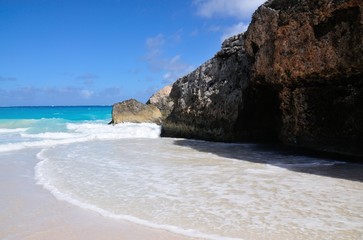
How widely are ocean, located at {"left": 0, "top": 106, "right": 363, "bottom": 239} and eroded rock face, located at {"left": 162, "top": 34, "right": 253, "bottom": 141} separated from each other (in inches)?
94.7

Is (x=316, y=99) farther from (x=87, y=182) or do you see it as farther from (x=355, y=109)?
(x=87, y=182)

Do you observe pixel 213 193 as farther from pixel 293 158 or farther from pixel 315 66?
pixel 315 66

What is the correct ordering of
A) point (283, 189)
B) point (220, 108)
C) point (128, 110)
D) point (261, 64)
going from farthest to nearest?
point (128, 110) < point (220, 108) < point (261, 64) < point (283, 189)

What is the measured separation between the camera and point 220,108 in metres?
10.9

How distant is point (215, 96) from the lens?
36.7 ft

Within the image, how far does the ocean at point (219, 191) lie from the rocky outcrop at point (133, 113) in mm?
11169

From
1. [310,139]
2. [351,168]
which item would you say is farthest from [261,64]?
[351,168]

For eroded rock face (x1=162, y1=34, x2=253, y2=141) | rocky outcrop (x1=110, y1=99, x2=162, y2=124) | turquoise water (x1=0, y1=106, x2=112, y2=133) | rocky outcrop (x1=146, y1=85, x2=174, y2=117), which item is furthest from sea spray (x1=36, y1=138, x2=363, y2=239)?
rocky outcrop (x1=146, y1=85, x2=174, y2=117)

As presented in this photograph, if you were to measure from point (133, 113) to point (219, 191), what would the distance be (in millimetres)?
15450

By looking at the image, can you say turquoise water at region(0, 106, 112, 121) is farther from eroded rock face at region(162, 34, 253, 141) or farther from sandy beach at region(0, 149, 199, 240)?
sandy beach at region(0, 149, 199, 240)

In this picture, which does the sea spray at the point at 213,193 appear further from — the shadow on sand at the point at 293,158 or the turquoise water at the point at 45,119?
the turquoise water at the point at 45,119

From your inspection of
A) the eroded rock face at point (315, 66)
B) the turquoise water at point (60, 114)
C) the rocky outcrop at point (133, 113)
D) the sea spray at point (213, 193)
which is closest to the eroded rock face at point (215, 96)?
the eroded rock face at point (315, 66)

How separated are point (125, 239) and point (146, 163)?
160 inches

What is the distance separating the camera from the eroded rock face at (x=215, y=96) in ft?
34.9
